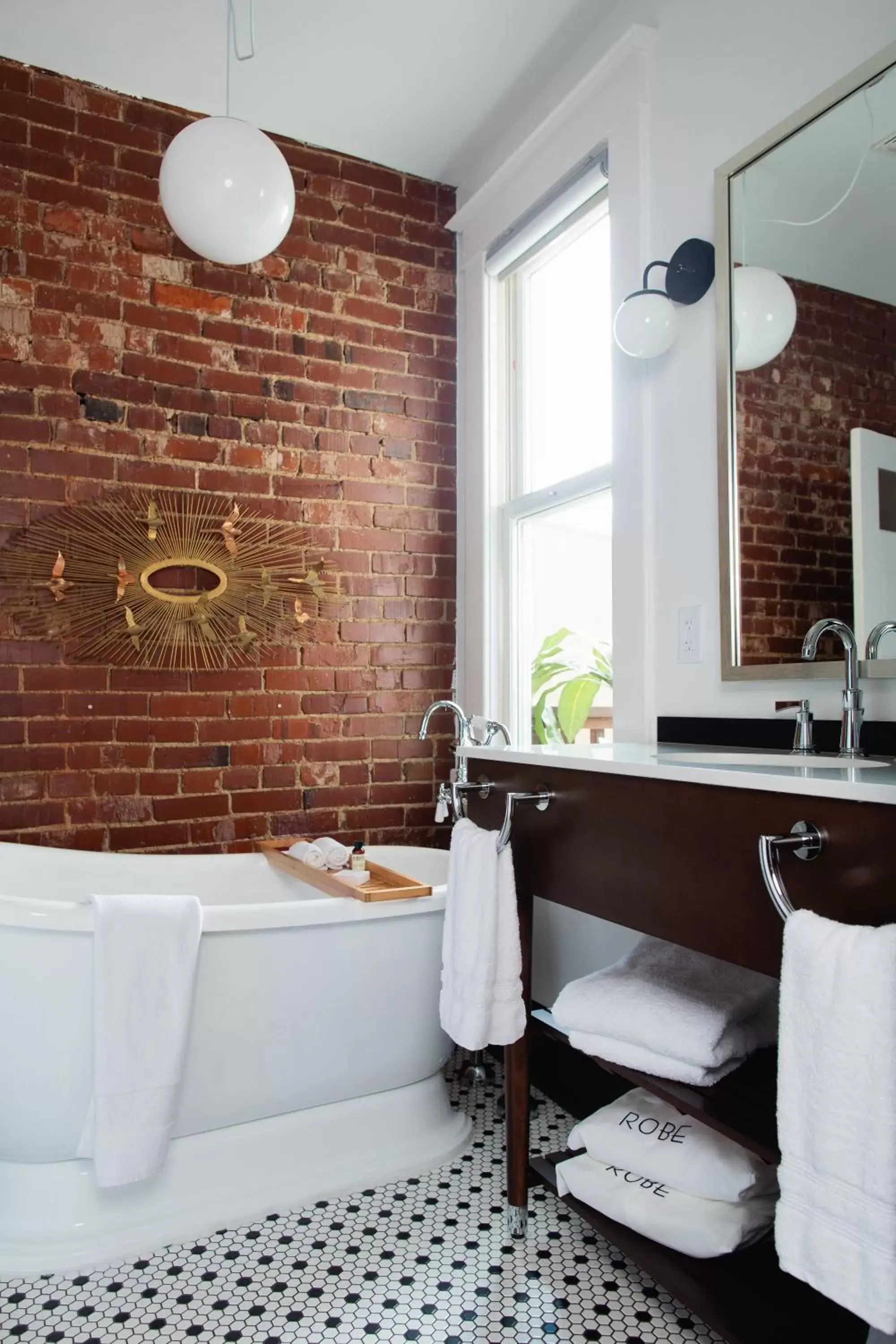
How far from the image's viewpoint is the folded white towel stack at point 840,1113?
87 centimetres

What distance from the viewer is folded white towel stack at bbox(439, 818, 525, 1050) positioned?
158cm

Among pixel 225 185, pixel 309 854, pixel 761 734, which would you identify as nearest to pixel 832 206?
pixel 761 734

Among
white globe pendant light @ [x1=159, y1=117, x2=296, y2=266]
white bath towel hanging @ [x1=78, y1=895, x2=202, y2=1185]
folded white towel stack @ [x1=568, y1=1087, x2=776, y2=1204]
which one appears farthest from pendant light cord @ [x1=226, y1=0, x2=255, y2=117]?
folded white towel stack @ [x1=568, y1=1087, x2=776, y2=1204]

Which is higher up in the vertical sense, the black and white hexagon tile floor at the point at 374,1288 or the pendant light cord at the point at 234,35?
the pendant light cord at the point at 234,35

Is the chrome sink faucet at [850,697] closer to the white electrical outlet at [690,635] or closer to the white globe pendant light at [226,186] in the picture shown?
the white electrical outlet at [690,635]

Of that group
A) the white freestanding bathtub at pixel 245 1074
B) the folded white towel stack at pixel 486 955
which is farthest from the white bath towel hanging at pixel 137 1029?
the folded white towel stack at pixel 486 955

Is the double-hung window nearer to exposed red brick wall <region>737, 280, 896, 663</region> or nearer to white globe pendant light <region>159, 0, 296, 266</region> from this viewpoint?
exposed red brick wall <region>737, 280, 896, 663</region>

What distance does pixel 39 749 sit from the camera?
8.25 feet

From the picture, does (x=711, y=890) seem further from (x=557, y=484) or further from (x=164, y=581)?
(x=164, y=581)

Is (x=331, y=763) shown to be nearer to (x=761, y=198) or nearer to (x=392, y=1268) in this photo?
(x=392, y=1268)

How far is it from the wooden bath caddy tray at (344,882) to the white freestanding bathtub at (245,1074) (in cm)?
2

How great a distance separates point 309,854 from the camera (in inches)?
96.2

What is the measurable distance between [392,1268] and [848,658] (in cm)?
133

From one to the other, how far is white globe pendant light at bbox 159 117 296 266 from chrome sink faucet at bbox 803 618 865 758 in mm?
1477
